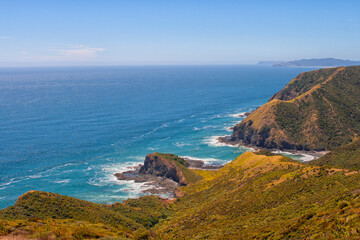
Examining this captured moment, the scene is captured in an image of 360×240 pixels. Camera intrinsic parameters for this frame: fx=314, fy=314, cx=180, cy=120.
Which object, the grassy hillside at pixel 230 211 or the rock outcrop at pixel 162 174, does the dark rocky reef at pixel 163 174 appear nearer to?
the rock outcrop at pixel 162 174

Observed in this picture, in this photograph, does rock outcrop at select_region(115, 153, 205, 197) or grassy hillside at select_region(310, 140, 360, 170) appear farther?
rock outcrop at select_region(115, 153, 205, 197)

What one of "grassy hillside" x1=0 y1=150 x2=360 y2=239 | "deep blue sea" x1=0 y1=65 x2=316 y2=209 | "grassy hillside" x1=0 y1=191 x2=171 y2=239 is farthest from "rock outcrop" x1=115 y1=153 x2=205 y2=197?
"grassy hillside" x1=0 y1=191 x2=171 y2=239

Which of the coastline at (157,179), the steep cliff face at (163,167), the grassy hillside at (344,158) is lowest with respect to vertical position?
the coastline at (157,179)

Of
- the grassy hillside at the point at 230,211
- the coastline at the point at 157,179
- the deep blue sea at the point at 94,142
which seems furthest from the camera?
the deep blue sea at the point at 94,142

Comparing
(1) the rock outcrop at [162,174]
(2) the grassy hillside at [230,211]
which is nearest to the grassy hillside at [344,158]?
(2) the grassy hillside at [230,211]

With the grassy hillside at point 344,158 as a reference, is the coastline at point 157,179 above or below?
below

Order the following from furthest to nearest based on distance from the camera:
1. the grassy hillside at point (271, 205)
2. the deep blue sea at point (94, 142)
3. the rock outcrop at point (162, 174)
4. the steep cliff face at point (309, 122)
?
1. the steep cliff face at point (309, 122)
2. the deep blue sea at point (94, 142)
3. the rock outcrop at point (162, 174)
4. the grassy hillside at point (271, 205)

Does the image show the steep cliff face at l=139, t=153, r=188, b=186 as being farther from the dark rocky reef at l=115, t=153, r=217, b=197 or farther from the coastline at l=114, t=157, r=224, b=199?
the coastline at l=114, t=157, r=224, b=199

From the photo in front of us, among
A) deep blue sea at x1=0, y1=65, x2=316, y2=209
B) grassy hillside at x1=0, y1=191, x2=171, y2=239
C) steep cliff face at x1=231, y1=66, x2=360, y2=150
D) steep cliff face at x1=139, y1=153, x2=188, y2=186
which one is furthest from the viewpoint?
steep cliff face at x1=231, y1=66, x2=360, y2=150
